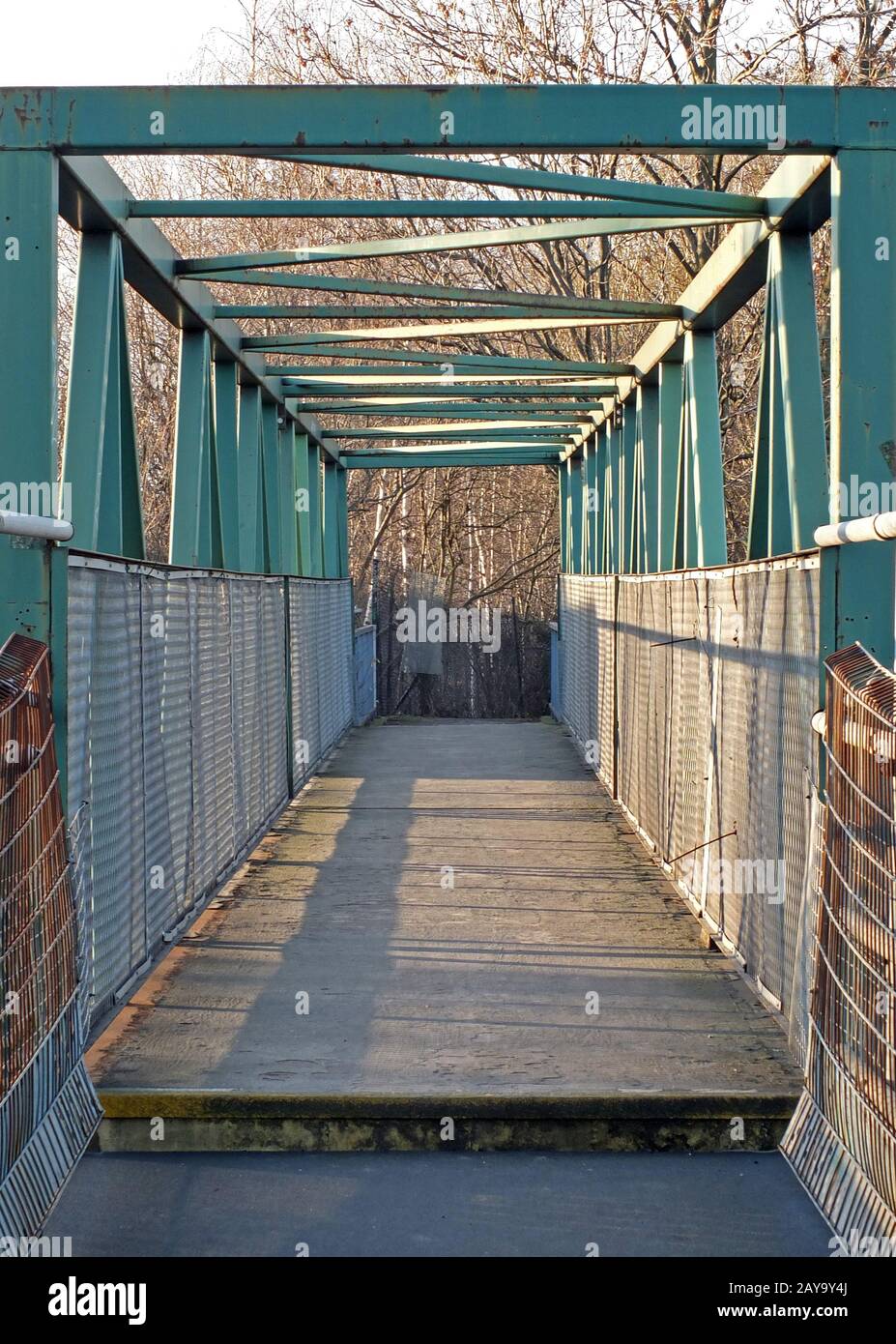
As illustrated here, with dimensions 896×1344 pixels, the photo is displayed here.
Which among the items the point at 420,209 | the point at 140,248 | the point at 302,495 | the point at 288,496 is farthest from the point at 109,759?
the point at 302,495

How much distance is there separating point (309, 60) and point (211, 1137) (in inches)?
561

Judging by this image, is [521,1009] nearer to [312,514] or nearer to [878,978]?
[878,978]

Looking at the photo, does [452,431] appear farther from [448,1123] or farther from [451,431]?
[448,1123]

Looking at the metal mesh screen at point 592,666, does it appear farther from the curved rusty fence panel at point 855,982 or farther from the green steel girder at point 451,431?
the curved rusty fence panel at point 855,982

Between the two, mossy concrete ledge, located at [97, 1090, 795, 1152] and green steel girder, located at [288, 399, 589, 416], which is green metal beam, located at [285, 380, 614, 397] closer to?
green steel girder, located at [288, 399, 589, 416]

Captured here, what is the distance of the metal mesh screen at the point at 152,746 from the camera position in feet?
19.0

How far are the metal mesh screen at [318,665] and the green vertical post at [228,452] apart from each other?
843 millimetres

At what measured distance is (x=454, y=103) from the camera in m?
6.49

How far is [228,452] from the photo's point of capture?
1235cm

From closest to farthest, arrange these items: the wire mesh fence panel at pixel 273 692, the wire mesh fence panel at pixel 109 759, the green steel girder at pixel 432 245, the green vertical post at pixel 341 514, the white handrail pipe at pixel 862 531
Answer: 1. the white handrail pipe at pixel 862 531
2. the wire mesh fence panel at pixel 109 759
3. the green steel girder at pixel 432 245
4. the wire mesh fence panel at pixel 273 692
5. the green vertical post at pixel 341 514

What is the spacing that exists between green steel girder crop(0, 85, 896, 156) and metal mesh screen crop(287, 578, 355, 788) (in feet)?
21.5

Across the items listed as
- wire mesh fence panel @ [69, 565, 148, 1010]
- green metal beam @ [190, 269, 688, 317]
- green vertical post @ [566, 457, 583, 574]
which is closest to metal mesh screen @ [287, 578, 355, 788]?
green metal beam @ [190, 269, 688, 317]

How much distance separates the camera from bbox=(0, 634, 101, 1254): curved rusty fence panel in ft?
13.2

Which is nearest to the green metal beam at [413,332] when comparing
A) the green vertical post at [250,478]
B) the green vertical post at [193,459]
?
the green vertical post at [250,478]
